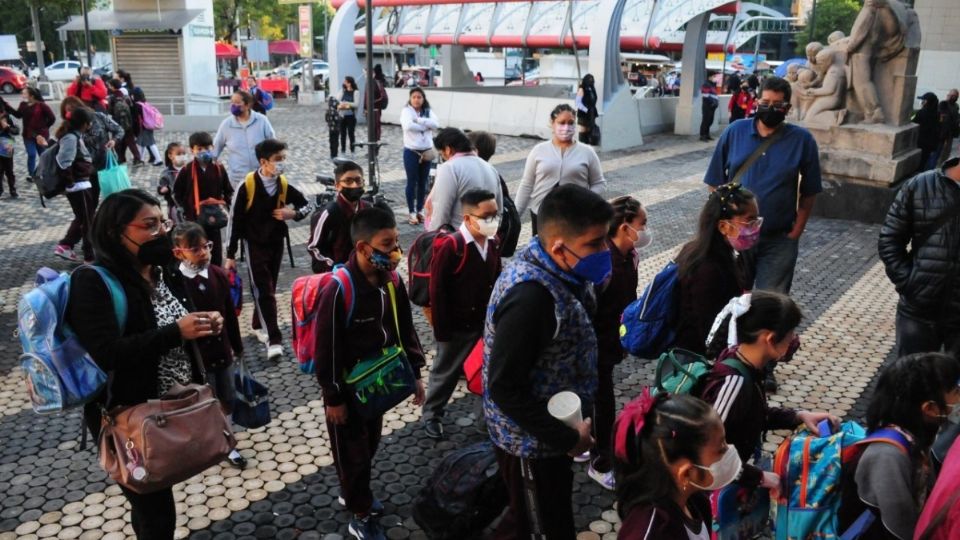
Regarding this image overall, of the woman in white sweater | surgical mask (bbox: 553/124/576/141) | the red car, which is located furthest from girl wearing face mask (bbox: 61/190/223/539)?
the red car

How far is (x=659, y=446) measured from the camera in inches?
92.4

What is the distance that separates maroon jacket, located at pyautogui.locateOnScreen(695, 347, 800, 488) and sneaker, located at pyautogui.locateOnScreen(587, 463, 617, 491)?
1.35 m

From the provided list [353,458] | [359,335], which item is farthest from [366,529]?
[359,335]

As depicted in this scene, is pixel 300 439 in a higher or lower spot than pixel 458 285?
lower

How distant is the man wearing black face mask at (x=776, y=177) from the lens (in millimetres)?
5277

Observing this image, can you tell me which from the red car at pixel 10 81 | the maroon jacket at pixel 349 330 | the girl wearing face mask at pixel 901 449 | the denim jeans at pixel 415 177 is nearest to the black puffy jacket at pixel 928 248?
the girl wearing face mask at pixel 901 449

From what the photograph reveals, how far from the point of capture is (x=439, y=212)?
18.9ft

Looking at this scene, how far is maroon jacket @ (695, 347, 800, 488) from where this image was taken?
285cm

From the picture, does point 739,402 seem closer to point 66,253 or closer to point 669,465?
point 669,465

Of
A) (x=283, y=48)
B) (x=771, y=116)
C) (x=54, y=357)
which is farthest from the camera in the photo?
(x=283, y=48)

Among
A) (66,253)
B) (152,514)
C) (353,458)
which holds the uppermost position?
(152,514)

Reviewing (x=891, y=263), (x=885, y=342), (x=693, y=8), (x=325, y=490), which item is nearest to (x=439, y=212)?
(x=325, y=490)

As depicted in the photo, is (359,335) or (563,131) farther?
(563,131)

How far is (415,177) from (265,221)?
4.93 meters
